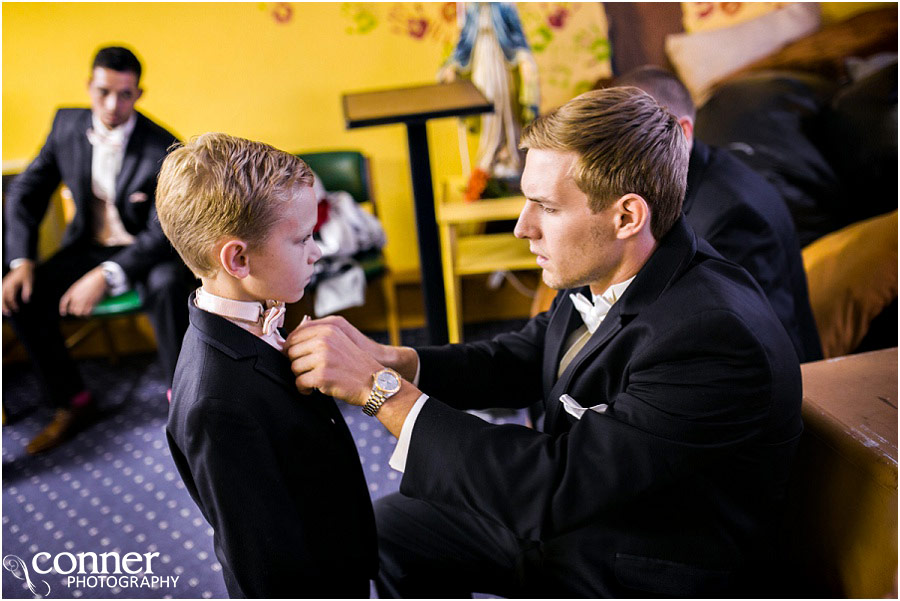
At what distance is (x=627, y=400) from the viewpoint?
1069mm

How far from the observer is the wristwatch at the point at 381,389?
1082 mm

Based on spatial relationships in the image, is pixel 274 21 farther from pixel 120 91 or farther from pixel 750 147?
pixel 750 147

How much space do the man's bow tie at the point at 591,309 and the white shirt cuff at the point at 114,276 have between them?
1975mm

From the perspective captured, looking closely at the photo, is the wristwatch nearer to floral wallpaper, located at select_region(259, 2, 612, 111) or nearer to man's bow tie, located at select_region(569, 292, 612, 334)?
man's bow tie, located at select_region(569, 292, 612, 334)

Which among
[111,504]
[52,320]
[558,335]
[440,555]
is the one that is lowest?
[111,504]

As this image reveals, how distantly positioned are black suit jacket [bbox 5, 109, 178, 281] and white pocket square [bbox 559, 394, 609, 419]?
5.63 ft

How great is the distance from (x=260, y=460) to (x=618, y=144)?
2.26ft

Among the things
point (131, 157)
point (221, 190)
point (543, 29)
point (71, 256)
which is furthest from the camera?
point (543, 29)

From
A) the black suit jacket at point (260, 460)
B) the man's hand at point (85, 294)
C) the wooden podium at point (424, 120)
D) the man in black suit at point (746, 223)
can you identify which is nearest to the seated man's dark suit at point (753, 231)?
the man in black suit at point (746, 223)

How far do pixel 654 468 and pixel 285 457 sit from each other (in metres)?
0.54

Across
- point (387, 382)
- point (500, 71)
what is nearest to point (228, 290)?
point (387, 382)

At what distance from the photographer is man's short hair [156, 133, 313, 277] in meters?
0.93

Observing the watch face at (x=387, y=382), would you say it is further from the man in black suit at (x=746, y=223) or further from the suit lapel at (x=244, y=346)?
the man in black suit at (x=746, y=223)

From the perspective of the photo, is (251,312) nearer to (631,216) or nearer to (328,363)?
(328,363)
